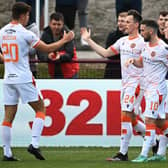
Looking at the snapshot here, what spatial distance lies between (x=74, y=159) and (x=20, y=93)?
4.35 feet

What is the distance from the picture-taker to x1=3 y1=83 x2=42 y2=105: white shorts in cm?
1562

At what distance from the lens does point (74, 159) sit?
16.1 m

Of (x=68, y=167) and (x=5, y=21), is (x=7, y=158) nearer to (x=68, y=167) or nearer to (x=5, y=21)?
(x=68, y=167)

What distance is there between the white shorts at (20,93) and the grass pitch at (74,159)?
893 millimetres

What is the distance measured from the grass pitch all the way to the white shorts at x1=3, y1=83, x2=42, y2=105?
89cm

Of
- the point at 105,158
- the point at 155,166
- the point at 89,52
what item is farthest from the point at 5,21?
the point at 155,166

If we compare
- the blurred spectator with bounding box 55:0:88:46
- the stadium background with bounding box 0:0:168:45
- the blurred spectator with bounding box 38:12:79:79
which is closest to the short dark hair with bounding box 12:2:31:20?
the blurred spectator with bounding box 38:12:79:79

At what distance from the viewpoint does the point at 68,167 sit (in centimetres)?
1471

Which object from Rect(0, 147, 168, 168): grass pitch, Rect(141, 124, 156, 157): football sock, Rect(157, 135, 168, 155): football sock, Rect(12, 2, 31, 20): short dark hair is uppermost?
Rect(12, 2, 31, 20): short dark hair

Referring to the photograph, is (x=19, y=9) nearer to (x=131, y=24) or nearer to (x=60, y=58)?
(x=131, y=24)

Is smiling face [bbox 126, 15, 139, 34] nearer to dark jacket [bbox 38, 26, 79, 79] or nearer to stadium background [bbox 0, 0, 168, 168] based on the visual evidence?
stadium background [bbox 0, 0, 168, 168]

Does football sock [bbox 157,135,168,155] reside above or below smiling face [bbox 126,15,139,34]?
below

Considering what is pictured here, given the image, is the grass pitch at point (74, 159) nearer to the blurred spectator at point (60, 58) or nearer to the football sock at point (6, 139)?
the football sock at point (6, 139)

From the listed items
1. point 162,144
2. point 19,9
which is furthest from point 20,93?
point 162,144
